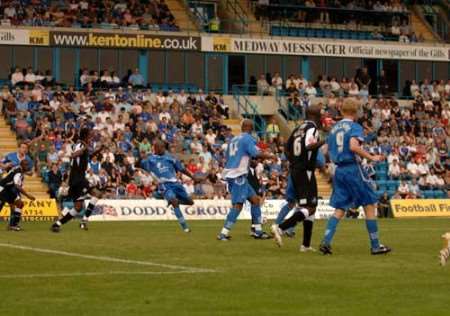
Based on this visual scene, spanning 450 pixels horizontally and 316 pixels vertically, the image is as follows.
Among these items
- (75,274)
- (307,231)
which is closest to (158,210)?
(307,231)

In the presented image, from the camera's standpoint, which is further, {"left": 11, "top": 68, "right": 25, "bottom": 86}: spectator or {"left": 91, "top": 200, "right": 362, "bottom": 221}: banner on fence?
{"left": 11, "top": 68, "right": 25, "bottom": 86}: spectator

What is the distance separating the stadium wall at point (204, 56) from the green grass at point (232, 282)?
28.9m

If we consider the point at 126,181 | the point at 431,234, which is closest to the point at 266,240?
the point at 431,234

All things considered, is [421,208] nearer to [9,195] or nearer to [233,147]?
[9,195]

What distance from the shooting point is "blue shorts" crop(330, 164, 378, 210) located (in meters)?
18.4

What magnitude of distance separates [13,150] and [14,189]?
48.9 feet

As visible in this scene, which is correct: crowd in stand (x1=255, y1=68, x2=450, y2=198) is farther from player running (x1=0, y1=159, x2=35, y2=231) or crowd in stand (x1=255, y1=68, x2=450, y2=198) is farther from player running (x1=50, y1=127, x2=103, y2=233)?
player running (x1=0, y1=159, x2=35, y2=231)

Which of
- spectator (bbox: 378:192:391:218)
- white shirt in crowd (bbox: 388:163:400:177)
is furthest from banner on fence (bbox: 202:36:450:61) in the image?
spectator (bbox: 378:192:391:218)

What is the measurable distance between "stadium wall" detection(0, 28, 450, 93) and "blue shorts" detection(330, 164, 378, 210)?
3192 centimetres

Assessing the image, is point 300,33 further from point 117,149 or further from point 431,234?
point 431,234

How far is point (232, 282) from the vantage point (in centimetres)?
1409

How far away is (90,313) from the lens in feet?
37.4

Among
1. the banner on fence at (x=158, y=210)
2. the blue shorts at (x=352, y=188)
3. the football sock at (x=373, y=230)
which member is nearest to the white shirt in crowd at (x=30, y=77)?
the banner on fence at (x=158, y=210)

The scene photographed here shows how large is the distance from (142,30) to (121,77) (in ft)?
7.22
